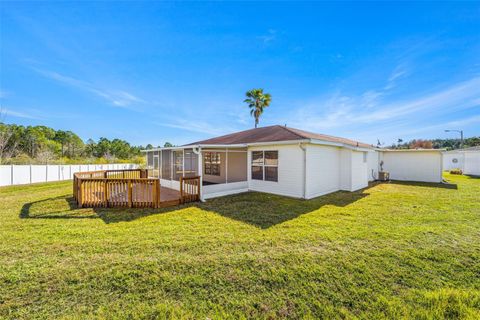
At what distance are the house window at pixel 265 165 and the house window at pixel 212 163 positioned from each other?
9.58ft

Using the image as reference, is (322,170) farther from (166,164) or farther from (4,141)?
(4,141)

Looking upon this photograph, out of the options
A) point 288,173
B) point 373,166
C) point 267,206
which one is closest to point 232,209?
point 267,206

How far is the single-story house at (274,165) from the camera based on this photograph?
8500 millimetres

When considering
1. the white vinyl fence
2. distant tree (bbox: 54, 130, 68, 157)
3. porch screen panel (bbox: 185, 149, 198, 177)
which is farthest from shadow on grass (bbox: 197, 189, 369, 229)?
distant tree (bbox: 54, 130, 68, 157)

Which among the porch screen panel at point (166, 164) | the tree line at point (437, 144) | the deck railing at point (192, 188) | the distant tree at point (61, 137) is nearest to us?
the deck railing at point (192, 188)

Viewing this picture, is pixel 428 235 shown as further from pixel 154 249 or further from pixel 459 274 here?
pixel 154 249

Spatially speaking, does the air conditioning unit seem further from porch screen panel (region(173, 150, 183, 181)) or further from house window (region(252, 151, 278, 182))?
porch screen panel (region(173, 150, 183, 181))

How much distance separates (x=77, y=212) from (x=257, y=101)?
19133mm

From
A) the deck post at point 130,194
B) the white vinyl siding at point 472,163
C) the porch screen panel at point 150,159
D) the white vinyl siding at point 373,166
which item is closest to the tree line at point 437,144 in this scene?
the white vinyl siding at point 472,163

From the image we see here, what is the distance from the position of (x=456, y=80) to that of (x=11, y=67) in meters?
29.6

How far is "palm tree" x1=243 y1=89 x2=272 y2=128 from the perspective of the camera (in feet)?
71.7

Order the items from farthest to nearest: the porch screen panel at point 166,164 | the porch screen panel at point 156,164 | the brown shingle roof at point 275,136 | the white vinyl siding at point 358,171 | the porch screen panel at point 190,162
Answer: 1. the porch screen panel at point 156,164
2. the porch screen panel at point 166,164
3. the white vinyl siding at point 358,171
4. the porch screen panel at point 190,162
5. the brown shingle roof at point 275,136

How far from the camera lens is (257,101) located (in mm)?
21953

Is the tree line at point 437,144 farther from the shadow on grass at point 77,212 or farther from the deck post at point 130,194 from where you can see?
the deck post at point 130,194
